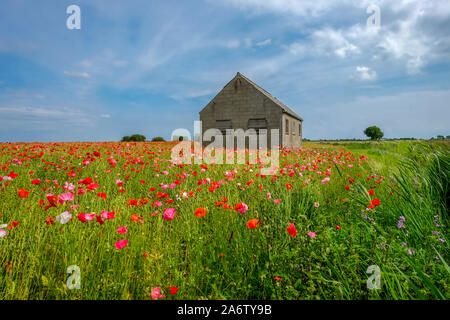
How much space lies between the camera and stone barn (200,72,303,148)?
18.8 m

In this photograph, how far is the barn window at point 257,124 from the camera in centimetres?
1906

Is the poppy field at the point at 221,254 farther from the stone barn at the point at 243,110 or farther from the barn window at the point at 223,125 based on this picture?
the barn window at the point at 223,125

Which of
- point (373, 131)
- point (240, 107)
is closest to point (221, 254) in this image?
point (240, 107)

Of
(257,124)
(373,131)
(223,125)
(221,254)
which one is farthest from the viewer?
(373,131)

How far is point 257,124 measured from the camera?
19.2m

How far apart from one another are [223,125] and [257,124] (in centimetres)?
305

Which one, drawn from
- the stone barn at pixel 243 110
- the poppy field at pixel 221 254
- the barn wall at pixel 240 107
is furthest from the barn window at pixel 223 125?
the poppy field at pixel 221 254

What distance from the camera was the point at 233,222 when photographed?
9.00 ft

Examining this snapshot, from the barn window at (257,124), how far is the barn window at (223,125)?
5.98 ft

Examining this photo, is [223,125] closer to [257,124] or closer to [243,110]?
[243,110]

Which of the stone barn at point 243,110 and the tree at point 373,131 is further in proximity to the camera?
the tree at point 373,131

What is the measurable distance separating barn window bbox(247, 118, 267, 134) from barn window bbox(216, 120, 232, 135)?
1824 mm

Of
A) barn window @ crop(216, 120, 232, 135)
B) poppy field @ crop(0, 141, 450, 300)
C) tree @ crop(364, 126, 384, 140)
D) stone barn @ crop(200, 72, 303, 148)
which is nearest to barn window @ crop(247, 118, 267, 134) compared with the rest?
stone barn @ crop(200, 72, 303, 148)

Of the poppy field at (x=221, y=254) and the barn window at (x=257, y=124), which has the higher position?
the barn window at (x=257, y=124)
